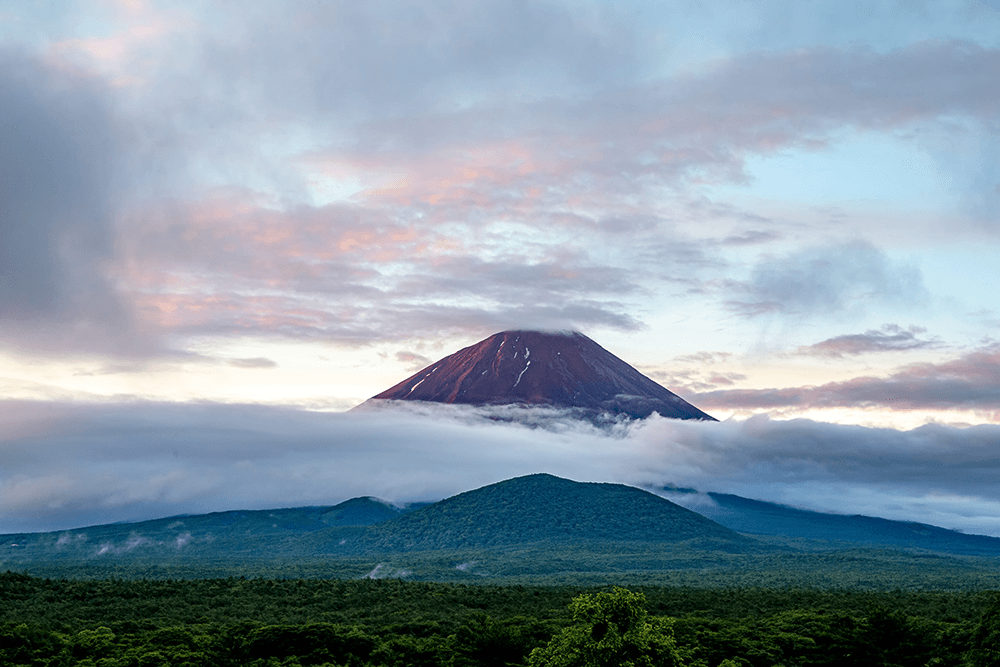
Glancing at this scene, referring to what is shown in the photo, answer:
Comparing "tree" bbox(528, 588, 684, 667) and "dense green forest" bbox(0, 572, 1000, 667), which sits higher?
"tree" bbox(528, 588, 684, 667)

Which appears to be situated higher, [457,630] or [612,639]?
[612,639]

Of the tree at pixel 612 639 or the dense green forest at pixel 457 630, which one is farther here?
the dense green forest at pixel 457 630

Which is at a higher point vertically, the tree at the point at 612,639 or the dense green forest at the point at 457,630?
the tree at the point at 612,639

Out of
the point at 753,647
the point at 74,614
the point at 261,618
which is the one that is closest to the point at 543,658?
the point at 753,647

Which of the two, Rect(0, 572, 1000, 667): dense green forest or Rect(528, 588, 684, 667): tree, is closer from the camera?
Rect(528, 588, 684, 667): tree

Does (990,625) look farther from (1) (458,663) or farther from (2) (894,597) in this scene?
(2) (894,597)
